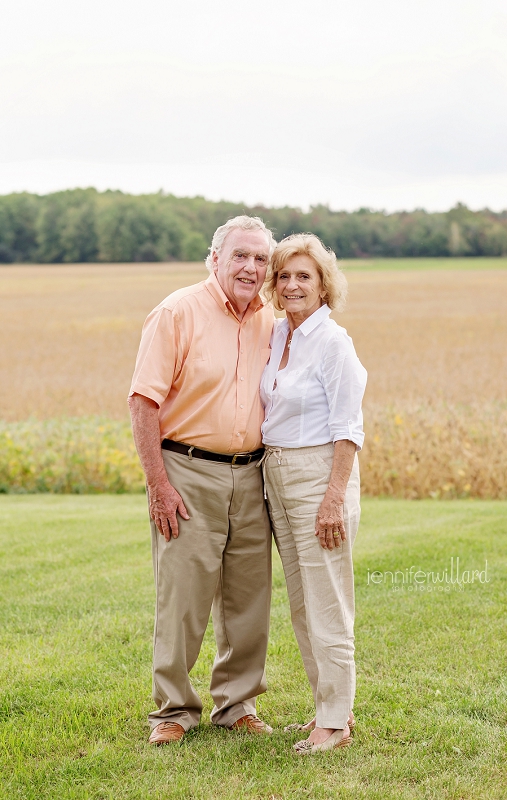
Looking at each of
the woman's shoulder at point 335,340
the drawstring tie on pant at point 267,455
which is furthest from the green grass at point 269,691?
the woman's shoulder at point 335,340

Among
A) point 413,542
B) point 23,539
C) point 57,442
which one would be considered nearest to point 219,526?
point 413,542

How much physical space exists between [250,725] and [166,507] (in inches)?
43.5

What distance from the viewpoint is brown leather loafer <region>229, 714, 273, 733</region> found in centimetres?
372

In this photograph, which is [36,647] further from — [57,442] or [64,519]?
[57,442]

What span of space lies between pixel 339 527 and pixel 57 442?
306 inches

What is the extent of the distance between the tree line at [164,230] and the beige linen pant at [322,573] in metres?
51.1

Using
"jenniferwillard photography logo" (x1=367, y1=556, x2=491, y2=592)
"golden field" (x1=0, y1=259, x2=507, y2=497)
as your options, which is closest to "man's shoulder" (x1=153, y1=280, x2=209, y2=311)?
"jenniferwillard photography logo" (x1=367, y1=556, x2=491, y2=592)

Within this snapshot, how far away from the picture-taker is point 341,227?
52.7 m

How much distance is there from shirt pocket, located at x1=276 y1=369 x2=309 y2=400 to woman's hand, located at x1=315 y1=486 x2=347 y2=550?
0.41 m

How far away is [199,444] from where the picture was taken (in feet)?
11.7

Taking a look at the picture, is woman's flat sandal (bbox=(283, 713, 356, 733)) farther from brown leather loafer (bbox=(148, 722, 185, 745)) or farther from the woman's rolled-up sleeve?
the woman's rolled-up sleeve

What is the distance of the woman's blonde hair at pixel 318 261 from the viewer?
141 inches

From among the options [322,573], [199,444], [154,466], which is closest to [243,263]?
[199,444]

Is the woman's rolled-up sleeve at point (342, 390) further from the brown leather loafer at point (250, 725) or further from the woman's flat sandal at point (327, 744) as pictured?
the brown leather loafer at point (250, 725)
